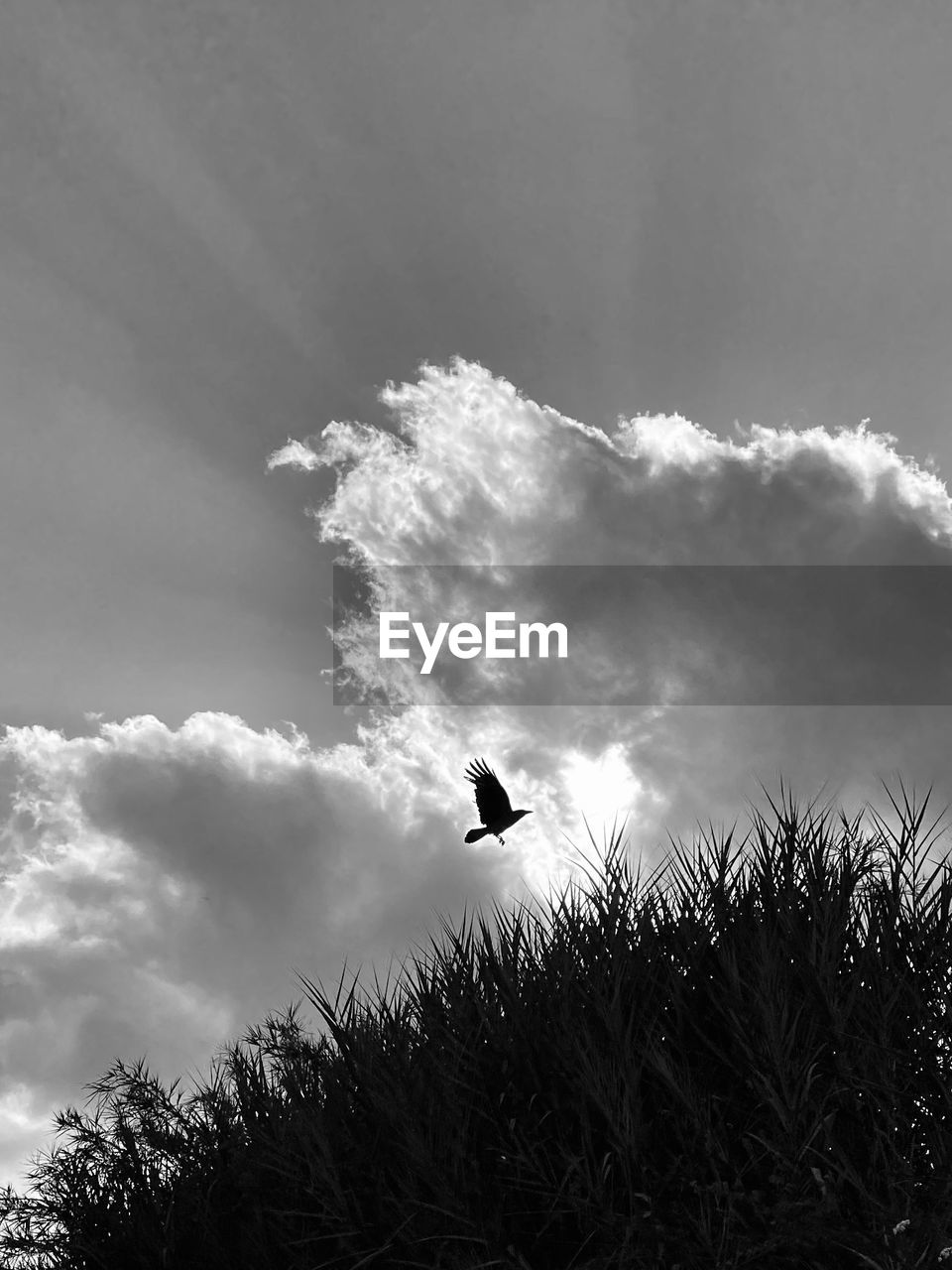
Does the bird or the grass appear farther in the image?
the bird

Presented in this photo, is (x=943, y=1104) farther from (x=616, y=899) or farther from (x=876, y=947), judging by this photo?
(x=616, y=899)

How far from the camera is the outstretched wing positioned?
10320mm

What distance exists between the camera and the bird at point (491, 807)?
10172 mm

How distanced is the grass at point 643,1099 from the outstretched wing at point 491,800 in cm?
98

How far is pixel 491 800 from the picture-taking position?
34.1 ft

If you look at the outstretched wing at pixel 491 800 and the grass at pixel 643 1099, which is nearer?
the grass at pixel 643 1099

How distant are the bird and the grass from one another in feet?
2.82

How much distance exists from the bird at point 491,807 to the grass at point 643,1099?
33.8 inches

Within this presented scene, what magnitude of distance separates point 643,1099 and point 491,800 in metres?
3.59

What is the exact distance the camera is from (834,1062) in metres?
6.95

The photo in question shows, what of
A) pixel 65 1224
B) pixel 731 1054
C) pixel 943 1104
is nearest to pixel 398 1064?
pixel 731 1054

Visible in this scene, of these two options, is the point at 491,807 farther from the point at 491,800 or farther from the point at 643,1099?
the point at 643,1099

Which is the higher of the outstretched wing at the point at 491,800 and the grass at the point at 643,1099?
the outstretched wing at the point at 491,800

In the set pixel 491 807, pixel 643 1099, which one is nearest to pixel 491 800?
pixel 491 807
